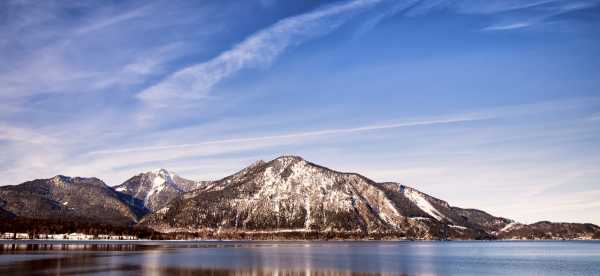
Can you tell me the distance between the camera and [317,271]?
99.3 metres

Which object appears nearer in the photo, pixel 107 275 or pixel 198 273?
pixel 107 275

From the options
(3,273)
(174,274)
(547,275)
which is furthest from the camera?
(547,275)

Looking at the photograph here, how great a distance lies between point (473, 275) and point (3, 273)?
81.0 meters

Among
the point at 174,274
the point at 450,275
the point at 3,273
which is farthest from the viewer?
the point at 450,275

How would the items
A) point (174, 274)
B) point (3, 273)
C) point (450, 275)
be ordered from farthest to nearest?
point (450, 275) → point (174, 274) → point (3, 273)

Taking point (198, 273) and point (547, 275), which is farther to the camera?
point (547, 275)

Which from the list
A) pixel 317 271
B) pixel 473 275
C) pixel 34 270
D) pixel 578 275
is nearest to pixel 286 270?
pixel 317 271

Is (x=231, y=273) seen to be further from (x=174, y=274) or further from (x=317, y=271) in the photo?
(x=317, y=271)

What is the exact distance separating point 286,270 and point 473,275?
35581 mm

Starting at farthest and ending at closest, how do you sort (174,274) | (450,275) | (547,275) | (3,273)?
(547,275) → (450,275) → (174,274) → (3,273)

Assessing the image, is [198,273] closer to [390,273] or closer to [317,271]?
[317,271]

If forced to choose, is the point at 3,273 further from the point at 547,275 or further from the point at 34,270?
the point at 547,275

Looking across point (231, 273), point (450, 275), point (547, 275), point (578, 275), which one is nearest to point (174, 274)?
point (231, 273)

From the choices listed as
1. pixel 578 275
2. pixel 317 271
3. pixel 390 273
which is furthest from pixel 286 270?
pixel 578 275
